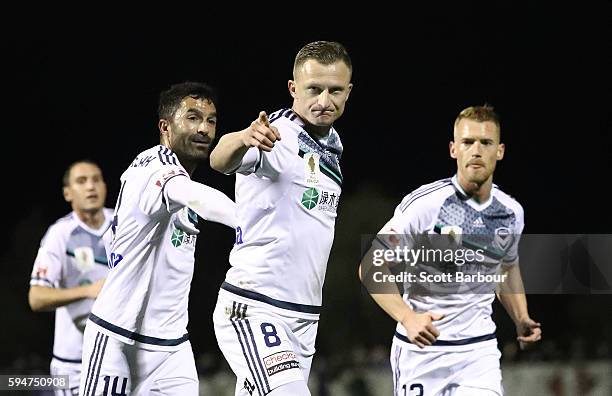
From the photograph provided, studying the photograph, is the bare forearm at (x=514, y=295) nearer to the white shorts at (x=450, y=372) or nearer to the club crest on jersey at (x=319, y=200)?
the white shorts at (x=450, y=372)

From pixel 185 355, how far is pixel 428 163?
1163cm

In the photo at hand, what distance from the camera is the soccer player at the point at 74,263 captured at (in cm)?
790

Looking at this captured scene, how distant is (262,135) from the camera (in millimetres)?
4094

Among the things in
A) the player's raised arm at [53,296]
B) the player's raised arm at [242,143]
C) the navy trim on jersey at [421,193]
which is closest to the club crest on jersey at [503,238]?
the navy trim on jersey at [421,193]

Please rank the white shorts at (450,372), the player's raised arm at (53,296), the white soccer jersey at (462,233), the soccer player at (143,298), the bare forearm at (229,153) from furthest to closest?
the player's raised arm at (53,296)
the white soccer jersey at (462,233)
the white shorts at (450,372)
the soccer player at (143,298)
the bare forearm at (229,153)

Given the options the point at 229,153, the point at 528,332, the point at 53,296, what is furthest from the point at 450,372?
the point at 53,296

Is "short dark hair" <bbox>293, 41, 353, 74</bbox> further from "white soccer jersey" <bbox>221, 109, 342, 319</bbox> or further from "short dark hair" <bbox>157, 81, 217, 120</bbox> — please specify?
"short dark hair" <bbox>157, 81, 217, 120</bbox>

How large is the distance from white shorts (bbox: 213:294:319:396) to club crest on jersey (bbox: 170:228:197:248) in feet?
1.93

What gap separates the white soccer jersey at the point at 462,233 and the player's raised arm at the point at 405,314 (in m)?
0.20

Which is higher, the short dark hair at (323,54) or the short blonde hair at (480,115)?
the short blonde hair at (480,115)

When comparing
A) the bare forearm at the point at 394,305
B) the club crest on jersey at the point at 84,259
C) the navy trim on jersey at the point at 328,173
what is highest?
the club crest on jersey at the point at 84,259

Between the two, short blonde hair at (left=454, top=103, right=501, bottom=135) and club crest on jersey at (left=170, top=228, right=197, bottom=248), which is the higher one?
short blonde hair at (left=454, top=103, right=501, bottom=135)

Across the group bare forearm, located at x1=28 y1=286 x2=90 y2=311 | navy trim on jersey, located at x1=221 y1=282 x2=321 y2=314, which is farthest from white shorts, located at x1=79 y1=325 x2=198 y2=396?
bare forearm, located at x1=28 y1=286 x2=90 y2=311

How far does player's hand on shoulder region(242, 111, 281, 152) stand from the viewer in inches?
161
